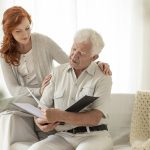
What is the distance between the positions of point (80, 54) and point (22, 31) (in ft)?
1.73

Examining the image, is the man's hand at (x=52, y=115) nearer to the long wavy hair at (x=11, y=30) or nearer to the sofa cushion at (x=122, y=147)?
the sofa cushion at (x=122, y=147)

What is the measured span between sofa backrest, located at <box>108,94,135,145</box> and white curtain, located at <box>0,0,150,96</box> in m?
0.80

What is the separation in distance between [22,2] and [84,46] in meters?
1.27

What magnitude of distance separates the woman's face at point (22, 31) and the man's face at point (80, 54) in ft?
1.53

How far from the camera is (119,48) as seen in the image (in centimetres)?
304

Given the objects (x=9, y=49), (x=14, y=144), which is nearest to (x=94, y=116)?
(x=14, y=144)

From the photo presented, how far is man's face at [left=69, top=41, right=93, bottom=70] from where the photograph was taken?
6.32 feet

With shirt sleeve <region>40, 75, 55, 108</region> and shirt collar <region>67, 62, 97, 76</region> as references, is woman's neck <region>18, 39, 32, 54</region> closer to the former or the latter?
shirt sleeve <region>40, 75, 55, 108</region>

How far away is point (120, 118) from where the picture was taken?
227 centimetres

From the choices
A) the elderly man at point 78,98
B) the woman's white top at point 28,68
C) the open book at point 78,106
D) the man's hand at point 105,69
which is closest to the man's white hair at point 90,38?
the elderly man at point 78,98

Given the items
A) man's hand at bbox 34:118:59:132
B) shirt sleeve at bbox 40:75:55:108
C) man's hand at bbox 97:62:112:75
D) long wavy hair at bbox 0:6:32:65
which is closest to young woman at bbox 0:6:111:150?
long wavy hair at bbox 0:6:32:65

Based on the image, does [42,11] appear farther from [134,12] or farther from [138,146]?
[138,146]

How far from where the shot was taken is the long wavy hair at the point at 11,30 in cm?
227

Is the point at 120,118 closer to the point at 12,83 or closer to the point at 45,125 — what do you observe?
the point at 45,125
